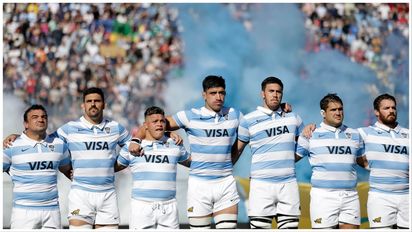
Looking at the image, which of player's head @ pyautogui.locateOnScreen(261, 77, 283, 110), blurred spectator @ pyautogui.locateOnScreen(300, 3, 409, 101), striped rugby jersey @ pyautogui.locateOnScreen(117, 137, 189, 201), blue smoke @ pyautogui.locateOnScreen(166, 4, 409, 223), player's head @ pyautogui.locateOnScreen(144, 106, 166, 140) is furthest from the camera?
blurred spectator @ pyautogui.locateOnScreen(300, 3, 409, 101)

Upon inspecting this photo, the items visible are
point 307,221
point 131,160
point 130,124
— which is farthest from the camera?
point 130,124

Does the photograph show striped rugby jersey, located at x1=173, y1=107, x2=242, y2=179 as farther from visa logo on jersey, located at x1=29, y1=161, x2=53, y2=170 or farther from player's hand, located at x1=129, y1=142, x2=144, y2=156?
visa logo on jersey, located at x1=29, y1=161, x2=53, y2=170

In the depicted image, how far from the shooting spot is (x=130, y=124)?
1403 centimetres

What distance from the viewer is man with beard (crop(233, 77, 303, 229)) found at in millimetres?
9328

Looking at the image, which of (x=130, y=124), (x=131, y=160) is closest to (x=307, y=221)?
(x=130, y=124)

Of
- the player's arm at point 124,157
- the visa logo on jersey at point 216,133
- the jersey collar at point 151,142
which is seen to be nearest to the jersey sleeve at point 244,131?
the visa logo on jersey at point 216,133

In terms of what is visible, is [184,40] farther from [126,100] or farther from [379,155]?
[379,155]

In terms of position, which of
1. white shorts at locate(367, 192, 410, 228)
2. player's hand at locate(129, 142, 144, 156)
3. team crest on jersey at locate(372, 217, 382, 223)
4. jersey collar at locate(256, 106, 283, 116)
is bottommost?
team crest on jersey at locate(372, 217, 382, 223)

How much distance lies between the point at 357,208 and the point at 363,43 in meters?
5.68

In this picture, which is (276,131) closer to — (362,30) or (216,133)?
(216,133)

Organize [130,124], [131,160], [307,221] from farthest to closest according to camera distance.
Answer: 1. [130,124]
2. [307,221]
3. [131,160]

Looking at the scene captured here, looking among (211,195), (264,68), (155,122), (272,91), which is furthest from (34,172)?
(264,68)

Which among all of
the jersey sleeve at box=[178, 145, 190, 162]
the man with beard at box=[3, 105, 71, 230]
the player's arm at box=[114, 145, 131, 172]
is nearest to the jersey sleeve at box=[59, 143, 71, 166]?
the man with beard at box=[3, 105, 71, 230]

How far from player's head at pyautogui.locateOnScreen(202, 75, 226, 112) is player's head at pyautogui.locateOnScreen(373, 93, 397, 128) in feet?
5.94
